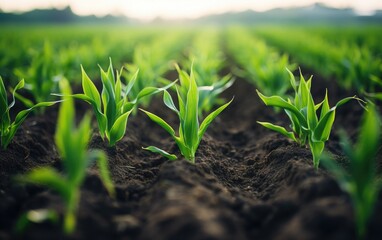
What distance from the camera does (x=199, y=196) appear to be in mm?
2018

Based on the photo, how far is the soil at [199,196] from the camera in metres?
1.71

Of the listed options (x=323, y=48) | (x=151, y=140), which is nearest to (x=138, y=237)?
(x=151, y=140)

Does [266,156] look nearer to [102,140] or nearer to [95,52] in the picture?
[102,140]

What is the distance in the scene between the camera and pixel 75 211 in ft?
6.07

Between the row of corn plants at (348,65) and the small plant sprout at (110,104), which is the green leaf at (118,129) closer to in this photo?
the small plant sprout at (110,104)

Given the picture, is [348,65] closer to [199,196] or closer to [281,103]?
[281,103]

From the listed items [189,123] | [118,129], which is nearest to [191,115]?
[189,123]

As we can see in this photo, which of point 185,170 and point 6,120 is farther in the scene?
point 6,120

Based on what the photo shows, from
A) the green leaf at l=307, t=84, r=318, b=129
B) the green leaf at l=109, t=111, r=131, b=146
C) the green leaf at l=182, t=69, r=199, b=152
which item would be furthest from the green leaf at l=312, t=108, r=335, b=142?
the green leaf at l=109, t=111, r=131, b=146

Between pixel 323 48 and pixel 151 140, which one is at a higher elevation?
pixel 323 48

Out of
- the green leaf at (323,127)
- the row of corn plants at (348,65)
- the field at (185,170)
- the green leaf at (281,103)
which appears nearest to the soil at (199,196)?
the field at (185,170)

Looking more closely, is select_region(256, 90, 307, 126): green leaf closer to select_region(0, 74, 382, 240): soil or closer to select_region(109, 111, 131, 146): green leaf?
select_region(0, 74, 382, 240): soil

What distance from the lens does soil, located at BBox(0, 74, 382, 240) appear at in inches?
67.1

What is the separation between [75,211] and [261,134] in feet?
9.09
